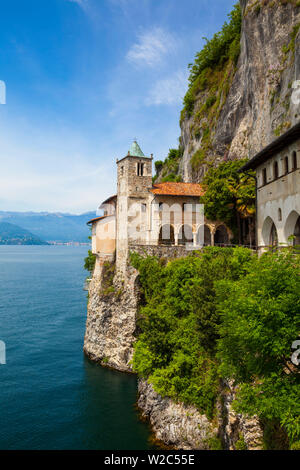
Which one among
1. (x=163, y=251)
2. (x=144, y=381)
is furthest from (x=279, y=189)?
(x=144, y=381)

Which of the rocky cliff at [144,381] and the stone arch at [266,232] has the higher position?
the stone arch at [266,232]

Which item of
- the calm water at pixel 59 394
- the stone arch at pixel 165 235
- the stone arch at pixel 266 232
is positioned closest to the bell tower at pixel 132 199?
the stone arch at pixel 165 235

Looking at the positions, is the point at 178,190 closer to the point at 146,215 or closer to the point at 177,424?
the point at 146,215

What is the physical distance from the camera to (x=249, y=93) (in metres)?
43.1

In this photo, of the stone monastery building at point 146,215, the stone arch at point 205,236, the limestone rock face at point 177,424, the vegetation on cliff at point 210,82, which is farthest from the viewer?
the vegetation on cliff at point 210,82

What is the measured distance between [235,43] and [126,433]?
174 ft

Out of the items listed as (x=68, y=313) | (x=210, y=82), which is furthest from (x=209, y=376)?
(x=210, y=82)

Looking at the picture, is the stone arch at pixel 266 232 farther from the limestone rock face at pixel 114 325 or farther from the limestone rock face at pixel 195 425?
the limestone rock face at pixel 114 325

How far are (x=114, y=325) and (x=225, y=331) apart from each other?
2294cm

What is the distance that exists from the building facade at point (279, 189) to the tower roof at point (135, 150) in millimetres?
14936

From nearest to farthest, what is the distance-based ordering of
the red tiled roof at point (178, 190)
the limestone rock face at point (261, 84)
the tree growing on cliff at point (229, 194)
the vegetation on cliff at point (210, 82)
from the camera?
the limestone rock face at point (261, 84) < the tree growing on cliff at point (229, 194) < the red tiled roof at point (178, 190) < the vegetation on cliff at point (210, 82)

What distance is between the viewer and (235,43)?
50.1 meters

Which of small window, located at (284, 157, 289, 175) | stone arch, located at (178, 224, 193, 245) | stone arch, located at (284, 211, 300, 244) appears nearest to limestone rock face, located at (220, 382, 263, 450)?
stone arch, located at (284, 211, 300, 244)

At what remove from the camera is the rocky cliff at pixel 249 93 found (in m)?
33.3
